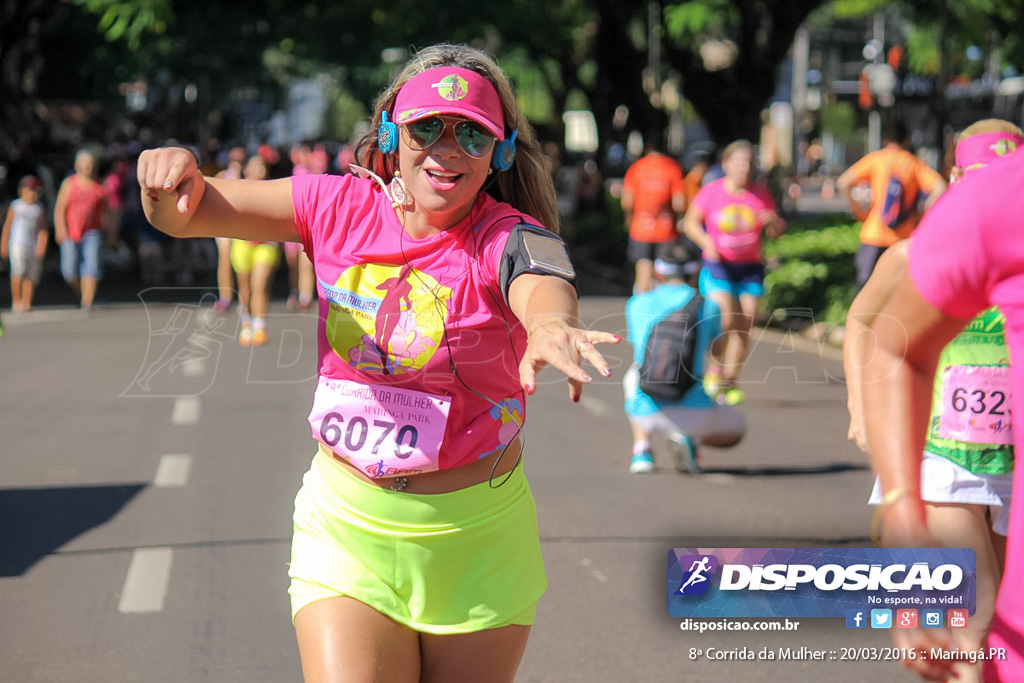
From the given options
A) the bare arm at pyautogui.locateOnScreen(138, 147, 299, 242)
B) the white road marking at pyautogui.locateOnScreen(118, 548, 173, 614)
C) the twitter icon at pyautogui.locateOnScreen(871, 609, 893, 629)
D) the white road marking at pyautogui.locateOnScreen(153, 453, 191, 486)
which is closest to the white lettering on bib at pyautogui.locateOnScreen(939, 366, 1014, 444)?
the twitter icon at pyautogui.locateOnScreen(871, 609, 893, 629)

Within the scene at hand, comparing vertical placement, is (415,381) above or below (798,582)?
above

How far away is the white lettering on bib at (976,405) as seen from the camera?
4.19m

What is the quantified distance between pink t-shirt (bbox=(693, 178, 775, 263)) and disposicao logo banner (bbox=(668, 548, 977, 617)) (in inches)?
239

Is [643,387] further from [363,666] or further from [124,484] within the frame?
[363,666]

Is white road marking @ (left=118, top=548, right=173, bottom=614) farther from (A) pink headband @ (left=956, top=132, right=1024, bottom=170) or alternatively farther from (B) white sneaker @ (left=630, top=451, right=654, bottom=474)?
(A) pink headband @ (left=956, top=132, right=1024, bottom=170)

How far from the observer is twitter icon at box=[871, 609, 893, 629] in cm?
405

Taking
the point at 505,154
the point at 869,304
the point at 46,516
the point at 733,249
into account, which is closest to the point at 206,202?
the point at 505,154

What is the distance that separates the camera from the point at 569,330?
7.63ft

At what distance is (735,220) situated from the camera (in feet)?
36.3

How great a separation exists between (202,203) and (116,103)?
3676cm

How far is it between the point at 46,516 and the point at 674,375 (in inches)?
141

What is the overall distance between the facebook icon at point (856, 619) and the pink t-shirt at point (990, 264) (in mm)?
2270

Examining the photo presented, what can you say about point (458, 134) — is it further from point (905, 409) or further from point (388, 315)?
point (905, 409)

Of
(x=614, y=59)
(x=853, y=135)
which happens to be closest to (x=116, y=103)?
(x=614, y=59)
